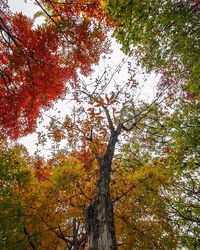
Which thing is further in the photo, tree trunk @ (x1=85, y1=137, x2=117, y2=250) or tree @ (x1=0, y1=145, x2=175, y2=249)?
tree @ (x1=0, y1=145, x2=175, y2=249)

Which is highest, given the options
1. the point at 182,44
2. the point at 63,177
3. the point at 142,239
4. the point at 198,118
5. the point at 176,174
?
the point at 182,44

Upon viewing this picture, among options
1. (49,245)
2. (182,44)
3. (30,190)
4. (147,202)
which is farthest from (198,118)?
(49,245)

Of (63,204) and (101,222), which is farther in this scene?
(63,204)

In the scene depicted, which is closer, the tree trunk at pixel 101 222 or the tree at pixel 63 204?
the tree trunk at pixel 101 222

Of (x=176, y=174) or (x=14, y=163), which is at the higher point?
(x=14, y=163)

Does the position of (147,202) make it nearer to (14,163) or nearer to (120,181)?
(120,181)

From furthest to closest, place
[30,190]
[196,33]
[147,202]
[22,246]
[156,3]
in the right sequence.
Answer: [147,202] < [30,190] < [22,246] < [196,33] < [156,3]

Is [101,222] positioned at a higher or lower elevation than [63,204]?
lower

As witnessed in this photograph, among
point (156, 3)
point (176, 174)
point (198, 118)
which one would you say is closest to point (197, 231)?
point (176, 174)

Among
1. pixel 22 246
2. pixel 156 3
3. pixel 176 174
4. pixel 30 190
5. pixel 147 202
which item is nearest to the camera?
pixel 156 3

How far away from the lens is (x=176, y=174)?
363 inches

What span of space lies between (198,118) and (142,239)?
4.84 m

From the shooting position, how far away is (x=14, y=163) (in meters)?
8.51

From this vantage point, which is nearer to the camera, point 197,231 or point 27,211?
point 27,211
